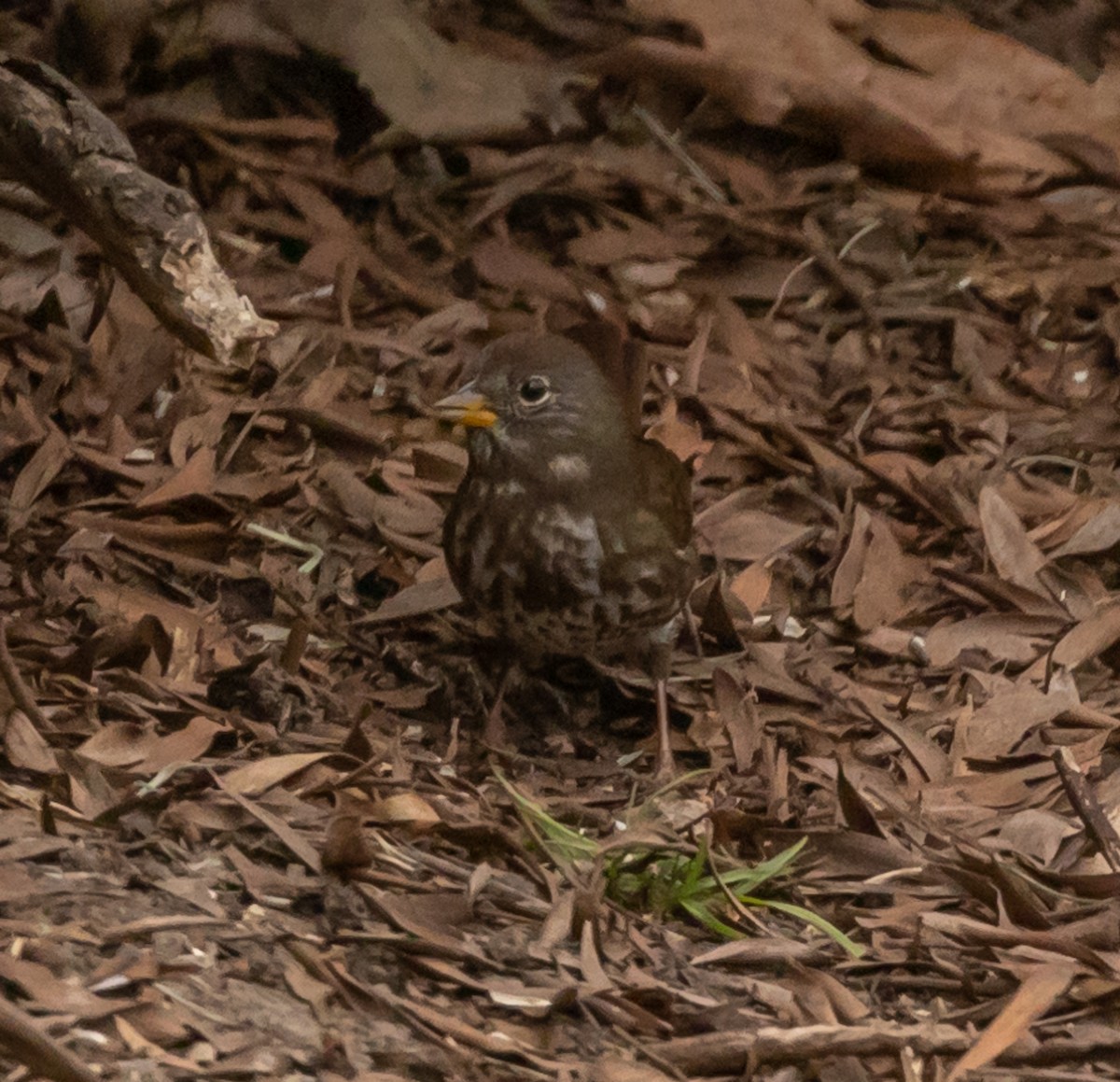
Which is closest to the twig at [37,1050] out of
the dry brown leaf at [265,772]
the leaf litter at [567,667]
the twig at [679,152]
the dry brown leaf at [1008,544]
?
the leaf litter at [567,667]

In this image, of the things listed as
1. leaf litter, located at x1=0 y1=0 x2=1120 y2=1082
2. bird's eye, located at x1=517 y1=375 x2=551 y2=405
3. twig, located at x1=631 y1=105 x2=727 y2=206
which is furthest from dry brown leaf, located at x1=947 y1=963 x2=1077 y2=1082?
twig, located at x1=631 y1=105 x2=727 y2=206

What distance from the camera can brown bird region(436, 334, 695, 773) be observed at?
4.21m

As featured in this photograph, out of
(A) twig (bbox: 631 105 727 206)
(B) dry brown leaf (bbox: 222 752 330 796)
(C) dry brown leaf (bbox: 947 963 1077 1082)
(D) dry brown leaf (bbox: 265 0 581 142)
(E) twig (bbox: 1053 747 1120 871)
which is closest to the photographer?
(C) dry brown leaf (bbox: 947 963 1077 1082)

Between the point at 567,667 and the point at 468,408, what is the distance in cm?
88

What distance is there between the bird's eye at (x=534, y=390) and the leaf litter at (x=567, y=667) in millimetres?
630

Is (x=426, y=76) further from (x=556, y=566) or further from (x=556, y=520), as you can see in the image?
(x=556, y=566)

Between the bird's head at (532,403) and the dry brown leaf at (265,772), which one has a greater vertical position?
the bird's head at (532,403)

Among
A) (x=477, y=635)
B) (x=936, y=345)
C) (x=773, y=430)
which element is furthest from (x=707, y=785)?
(x=936, y=345)

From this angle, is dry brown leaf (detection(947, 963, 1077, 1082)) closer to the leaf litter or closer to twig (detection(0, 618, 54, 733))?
the leaf litter

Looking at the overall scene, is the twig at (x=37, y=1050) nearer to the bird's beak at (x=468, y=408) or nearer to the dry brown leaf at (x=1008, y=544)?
the bird's beak at (x=468, y=408)

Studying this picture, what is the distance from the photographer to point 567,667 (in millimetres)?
4715

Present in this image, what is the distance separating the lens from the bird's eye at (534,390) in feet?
13.9

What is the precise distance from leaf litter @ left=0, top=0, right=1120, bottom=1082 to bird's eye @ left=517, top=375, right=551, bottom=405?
2.07ft

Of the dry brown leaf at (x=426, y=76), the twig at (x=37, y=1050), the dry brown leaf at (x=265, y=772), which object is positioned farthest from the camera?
the dry brown leaf at (x=426, y=76)
